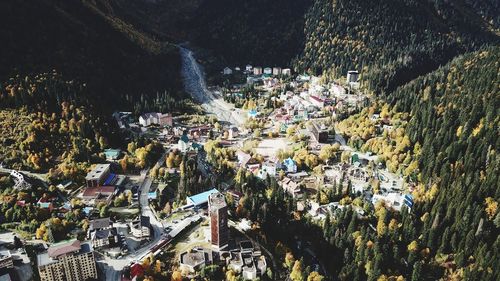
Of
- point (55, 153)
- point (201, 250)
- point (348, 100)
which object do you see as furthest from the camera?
point (348, 100)

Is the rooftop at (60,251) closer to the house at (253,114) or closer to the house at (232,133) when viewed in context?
the house at (232,133)

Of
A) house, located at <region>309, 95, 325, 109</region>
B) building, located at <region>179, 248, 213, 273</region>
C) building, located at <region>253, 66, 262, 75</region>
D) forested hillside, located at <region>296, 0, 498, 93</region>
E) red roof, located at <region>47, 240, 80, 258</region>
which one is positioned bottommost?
building, located at <region>179, 248, 213, 273</region>

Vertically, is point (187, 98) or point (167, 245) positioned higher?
point (187, 98)

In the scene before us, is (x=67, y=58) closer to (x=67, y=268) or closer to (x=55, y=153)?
(x=55, y=153)

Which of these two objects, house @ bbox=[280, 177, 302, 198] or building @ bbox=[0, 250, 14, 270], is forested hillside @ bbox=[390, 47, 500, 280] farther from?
building @ bbox=[0, 250, 14, 270]

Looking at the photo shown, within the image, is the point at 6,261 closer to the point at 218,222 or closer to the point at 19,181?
the point at 19,181

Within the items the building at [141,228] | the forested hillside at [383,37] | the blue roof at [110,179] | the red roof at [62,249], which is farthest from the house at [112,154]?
the forested hillside at [383,37]

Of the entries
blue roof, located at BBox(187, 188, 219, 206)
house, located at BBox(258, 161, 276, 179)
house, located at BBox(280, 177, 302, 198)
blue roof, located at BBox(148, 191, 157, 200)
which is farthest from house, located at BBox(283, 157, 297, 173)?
blue roof, located at BBox(148, 191, 157, 200)

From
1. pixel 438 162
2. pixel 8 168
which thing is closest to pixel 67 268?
pixel 8 168
